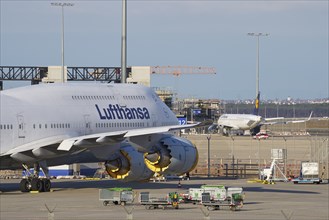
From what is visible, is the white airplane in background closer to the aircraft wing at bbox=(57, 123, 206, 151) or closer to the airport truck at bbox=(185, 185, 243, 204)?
the aircraft wing at bbox=(57, 123, 206, 151)

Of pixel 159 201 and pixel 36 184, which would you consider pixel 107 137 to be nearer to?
pixel 36 184

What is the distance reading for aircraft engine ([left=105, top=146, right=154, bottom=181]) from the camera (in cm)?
5034

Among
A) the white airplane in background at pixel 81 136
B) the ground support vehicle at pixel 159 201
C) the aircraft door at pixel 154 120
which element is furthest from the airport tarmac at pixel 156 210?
the aircraft door at pixel 154 120

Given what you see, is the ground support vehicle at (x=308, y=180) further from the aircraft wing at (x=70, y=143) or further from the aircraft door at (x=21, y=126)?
the aircraft door at (x=21, y=126)

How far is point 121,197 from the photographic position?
133 ft

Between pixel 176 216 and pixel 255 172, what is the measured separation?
34.6m

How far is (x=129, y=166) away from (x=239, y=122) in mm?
92163

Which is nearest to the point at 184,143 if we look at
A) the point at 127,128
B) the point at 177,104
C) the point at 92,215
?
the point at 127,128

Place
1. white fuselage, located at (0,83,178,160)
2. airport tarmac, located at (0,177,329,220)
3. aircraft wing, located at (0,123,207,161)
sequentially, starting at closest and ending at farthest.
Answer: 1. airport tarmac, located at (0,177,329,220)
2. aircraft wing, located at (0,123,207,161)
3. white fuselage, located at (0,83,178,160)

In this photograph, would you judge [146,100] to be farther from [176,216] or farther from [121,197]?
[176,216]

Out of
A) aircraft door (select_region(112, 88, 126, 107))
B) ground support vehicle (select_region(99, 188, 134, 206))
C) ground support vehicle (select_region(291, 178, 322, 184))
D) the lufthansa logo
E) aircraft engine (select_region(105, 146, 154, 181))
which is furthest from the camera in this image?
ground support vehicle (select_region(291, 178, 322, 184))

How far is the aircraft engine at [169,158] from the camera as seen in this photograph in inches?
1959

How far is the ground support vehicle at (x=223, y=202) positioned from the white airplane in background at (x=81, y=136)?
6782 mm

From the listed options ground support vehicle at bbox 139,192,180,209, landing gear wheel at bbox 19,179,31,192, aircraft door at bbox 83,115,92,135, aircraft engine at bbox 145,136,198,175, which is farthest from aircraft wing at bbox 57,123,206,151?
ground support vehicle at bbox 139,192,180,209
